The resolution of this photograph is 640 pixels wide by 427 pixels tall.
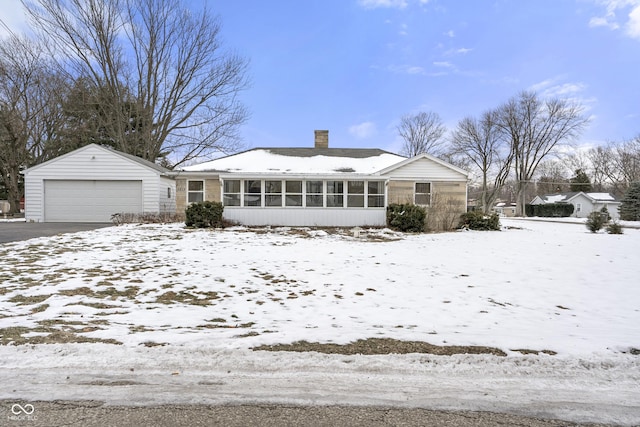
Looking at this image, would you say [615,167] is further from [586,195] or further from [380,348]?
[380,348]

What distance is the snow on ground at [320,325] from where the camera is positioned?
2631 millimetres

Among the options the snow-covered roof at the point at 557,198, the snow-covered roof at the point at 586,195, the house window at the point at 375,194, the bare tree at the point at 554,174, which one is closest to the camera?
the house window at the point at 375,194

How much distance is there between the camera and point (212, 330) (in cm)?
385

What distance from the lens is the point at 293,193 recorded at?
16812mm

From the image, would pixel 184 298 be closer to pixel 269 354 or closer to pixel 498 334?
pixel 269 354

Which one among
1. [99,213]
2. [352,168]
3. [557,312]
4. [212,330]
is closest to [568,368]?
[557,312]

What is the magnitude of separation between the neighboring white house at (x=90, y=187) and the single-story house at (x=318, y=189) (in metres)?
2.37

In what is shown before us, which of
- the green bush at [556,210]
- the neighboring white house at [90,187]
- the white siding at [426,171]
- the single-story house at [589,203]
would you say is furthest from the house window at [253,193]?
the single-story house at [589,203]

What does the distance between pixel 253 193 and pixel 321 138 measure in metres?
7.05

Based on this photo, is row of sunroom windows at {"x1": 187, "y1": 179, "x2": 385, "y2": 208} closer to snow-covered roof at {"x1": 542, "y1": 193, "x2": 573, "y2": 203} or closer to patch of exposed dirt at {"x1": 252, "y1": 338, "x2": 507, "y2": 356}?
patch of exposed dirt at {"x1": 252, "y1": 338, "x2": 507, "y2": 356}

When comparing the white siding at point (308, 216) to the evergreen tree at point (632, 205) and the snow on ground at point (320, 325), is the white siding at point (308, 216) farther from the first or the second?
the evergreen tree at point (632, 205)

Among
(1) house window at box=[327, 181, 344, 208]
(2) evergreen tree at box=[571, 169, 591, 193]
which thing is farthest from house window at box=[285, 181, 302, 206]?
(2) evergreen tree at box=[571, 169, 591, 193]

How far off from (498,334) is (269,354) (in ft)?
8.19

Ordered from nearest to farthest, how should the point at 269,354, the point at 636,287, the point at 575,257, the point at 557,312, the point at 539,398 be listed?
1. the point at 539,398
2. the point at 269,354
3. the point at 557,312
4. the point at 636,287
5. the point at 575,257
